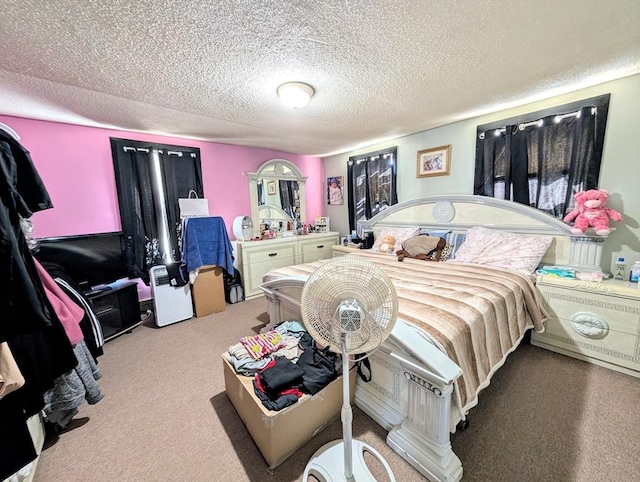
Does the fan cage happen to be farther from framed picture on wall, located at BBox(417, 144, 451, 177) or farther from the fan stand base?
framed picture on wall, located at BBox(417, 144, 451, 177)

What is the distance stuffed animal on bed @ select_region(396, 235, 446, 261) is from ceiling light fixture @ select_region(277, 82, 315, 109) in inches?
73.3

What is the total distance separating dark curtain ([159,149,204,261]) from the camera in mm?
3250

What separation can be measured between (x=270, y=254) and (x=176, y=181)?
Result: 63.3 inches

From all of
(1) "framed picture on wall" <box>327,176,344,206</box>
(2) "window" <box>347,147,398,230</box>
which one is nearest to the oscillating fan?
(2) "window" <box>347,147,398,230</box>

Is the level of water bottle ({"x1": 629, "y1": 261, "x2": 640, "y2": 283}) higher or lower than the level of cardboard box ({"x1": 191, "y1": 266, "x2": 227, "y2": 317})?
higher

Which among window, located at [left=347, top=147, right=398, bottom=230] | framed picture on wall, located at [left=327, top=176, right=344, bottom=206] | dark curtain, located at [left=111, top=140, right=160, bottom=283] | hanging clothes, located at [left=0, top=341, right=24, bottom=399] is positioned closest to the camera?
hanging clothes, located at [left=0, top=341, right=24, bottom=399]

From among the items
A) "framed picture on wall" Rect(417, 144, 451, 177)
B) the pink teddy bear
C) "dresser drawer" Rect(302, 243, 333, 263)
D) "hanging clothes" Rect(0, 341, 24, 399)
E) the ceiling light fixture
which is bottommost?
"dresser drawer" Rect(302, 243, 333, 263)

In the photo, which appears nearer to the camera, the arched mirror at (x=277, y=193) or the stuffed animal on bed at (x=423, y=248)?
the stuffed animal on bed at (x=423, y=248)

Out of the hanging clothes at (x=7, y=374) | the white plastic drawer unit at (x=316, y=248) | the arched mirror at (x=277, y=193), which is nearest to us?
the hanging clothes at (x=7, y=374)

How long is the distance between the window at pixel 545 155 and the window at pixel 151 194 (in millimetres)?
3684

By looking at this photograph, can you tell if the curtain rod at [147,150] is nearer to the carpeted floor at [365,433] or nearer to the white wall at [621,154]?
the carpeted floor at [365,433]

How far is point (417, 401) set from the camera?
47.8 inches

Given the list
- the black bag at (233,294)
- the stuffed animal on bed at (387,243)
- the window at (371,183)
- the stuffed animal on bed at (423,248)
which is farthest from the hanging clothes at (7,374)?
the window at (371,183)

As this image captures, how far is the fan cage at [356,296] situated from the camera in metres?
1.01
